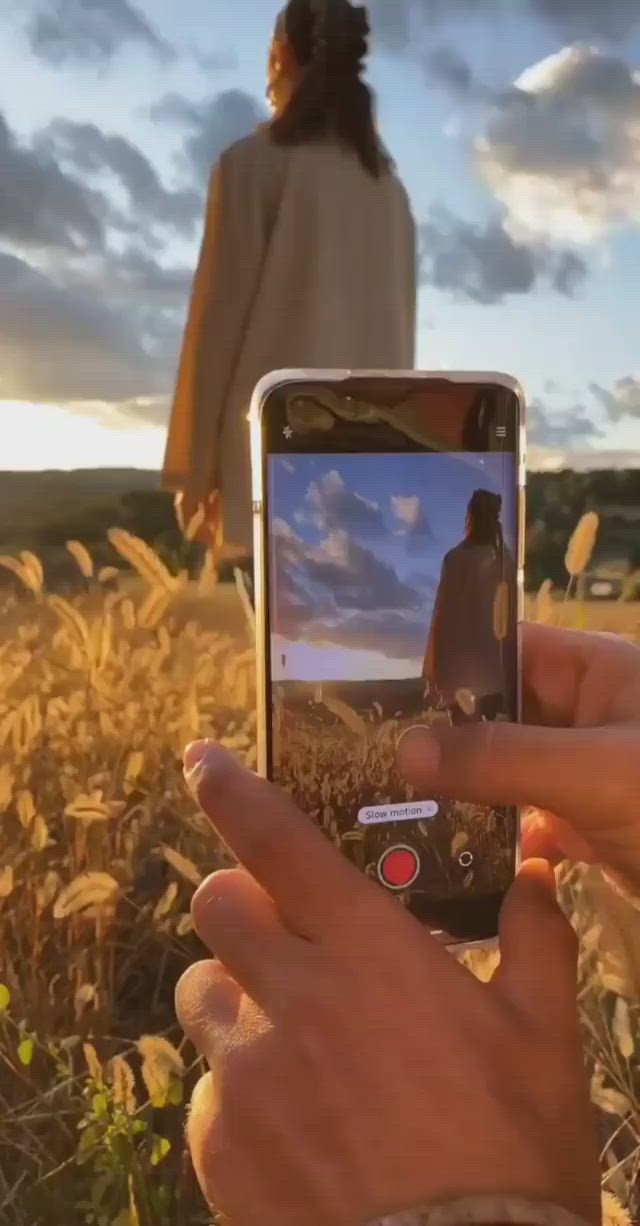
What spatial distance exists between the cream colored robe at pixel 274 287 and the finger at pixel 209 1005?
47 centimetres

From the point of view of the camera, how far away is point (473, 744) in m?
0.36

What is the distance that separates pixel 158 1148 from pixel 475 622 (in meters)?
0.37

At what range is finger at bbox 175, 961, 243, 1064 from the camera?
1.17 feet

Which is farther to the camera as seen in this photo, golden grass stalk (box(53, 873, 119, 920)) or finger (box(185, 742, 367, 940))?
golden grass stalk (box(53, 873, 119, 920))

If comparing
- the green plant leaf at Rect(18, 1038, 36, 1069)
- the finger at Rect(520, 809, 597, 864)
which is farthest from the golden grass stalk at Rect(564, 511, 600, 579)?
the green plant leaf at Rect(18, 1038, 36, 1069)

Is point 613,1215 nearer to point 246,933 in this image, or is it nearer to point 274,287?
point 246,933

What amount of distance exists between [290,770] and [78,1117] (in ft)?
1.19

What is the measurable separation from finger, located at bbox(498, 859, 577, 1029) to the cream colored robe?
481 mm

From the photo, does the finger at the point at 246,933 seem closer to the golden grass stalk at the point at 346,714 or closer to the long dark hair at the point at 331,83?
the golden grass stalk at the point at 346,714

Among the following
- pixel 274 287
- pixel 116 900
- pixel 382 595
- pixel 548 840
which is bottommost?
pixel 116 900

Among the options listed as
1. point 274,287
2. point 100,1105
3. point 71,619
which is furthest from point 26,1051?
point 274,287

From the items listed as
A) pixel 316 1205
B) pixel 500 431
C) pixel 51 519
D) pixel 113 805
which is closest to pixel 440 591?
pixel 500 431

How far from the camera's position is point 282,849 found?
343mm

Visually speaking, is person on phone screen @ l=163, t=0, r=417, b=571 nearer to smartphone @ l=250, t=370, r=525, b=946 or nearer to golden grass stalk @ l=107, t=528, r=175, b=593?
golden grass stalk @ l=107, t=528, r=175, b=593
